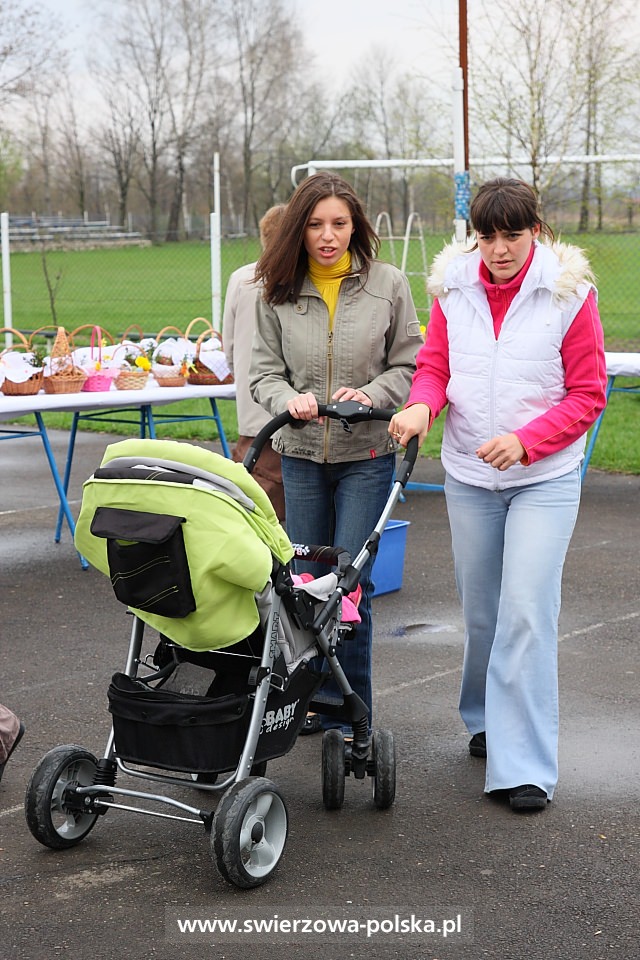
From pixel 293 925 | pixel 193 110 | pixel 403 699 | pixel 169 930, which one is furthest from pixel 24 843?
pixel 193 110

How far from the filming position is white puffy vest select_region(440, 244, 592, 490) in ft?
13.4

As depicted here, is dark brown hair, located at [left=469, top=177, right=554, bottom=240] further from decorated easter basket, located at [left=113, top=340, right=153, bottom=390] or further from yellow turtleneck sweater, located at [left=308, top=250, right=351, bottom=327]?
decorated easter basket, located at [left=113, top=340, right=153, bottom=390]

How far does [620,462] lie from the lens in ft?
35.1

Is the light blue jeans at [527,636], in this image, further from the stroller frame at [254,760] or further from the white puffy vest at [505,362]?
the stroller frame at [254,760]

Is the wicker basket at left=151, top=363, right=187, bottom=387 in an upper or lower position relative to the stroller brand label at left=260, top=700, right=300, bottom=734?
upper

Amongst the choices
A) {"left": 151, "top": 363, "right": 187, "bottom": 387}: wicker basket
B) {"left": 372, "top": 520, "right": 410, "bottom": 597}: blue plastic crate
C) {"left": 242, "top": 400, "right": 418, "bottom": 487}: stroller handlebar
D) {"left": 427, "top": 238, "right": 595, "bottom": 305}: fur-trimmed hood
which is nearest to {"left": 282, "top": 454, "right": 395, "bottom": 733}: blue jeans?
{"left": 242, "top": 400, "right": 418, "bottom": 487}: stroller handlebar

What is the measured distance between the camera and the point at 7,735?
441 cm

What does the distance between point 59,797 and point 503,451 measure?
5.77 ft

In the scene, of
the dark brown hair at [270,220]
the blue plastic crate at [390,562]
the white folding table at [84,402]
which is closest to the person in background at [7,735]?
the blue plastic crate at [390,562]

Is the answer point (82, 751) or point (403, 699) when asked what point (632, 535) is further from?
point (82, 751)

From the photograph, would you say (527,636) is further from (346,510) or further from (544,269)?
(544,269)

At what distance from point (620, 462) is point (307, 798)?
7065 mm

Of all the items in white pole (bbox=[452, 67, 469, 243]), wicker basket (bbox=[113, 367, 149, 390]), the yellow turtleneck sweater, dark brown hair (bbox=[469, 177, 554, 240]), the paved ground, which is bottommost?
the paved ground

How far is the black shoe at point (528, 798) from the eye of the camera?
13.5 feet
